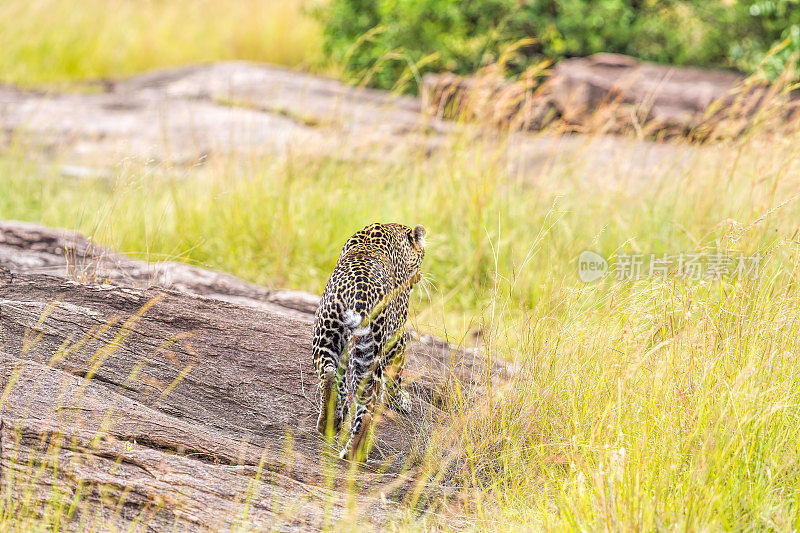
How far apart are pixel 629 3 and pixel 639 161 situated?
4285 mm

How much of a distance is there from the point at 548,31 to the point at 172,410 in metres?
8.28

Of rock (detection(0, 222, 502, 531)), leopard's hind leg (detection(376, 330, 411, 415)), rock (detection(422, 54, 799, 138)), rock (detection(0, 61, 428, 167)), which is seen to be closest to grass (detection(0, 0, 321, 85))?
rock (detection(0, 61, 428, 167))

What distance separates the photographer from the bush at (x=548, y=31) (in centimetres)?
1052

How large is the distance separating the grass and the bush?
5.13ft

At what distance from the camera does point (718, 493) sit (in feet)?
9.92

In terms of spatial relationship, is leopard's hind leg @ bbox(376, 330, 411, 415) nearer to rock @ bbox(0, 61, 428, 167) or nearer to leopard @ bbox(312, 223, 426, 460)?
leopard @ bbox(312, 223, 426, 460)

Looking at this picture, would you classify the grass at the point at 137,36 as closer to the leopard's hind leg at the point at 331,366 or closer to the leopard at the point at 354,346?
the leopard at the point at 354,346

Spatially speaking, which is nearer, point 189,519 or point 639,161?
point 189,519


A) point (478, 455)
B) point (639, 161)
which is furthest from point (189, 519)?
point (639, 161)

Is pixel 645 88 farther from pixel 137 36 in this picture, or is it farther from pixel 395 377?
pixel 137 36

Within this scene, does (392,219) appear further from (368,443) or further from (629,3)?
(629,3)

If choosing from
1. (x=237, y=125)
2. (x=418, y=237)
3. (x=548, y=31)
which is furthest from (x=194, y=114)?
(x=418, y=237)

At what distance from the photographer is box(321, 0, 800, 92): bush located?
10.5 meters

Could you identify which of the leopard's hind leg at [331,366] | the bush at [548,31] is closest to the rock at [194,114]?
the bush at [548,31]
